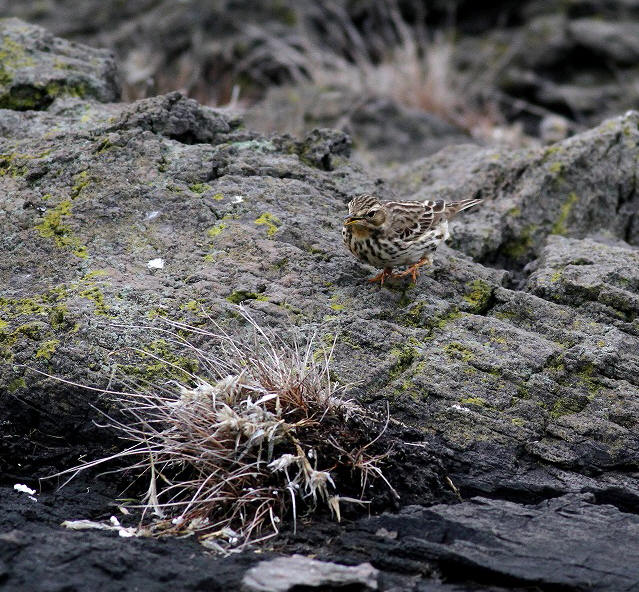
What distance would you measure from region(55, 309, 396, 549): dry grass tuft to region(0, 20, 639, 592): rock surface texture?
192mm

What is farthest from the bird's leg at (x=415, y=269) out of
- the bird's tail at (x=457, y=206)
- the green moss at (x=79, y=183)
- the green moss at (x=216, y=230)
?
the green moss at (x=79, y=183)

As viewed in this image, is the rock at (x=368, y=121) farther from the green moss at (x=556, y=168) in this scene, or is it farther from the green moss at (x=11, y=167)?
the green moss at (x=11, y=167)

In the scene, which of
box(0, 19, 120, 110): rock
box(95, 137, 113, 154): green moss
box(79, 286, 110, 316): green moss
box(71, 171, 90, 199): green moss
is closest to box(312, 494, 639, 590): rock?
box(79, 286, 110, 316): green moss

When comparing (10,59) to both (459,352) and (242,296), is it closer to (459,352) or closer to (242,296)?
(242,296)

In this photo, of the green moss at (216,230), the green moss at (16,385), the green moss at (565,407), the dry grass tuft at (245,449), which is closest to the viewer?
the dry grass tuft at (245,449)

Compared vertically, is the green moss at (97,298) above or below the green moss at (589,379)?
above

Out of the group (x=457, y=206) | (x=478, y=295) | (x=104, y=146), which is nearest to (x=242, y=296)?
(x=478, y=295)

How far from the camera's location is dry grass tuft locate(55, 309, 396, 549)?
4312 millimetres

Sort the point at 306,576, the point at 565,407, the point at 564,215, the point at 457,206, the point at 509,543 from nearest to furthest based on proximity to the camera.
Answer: the point at 306,576
the point at 509,543
the point at 565,407
the point at 457,206
the point at 564,215

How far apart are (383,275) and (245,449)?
6.43ft

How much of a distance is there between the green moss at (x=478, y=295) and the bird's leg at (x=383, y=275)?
0.53 m

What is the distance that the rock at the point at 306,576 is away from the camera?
11.8 feet

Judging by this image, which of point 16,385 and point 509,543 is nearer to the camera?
point 509,543

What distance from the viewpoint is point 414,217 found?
6180 millimetres
